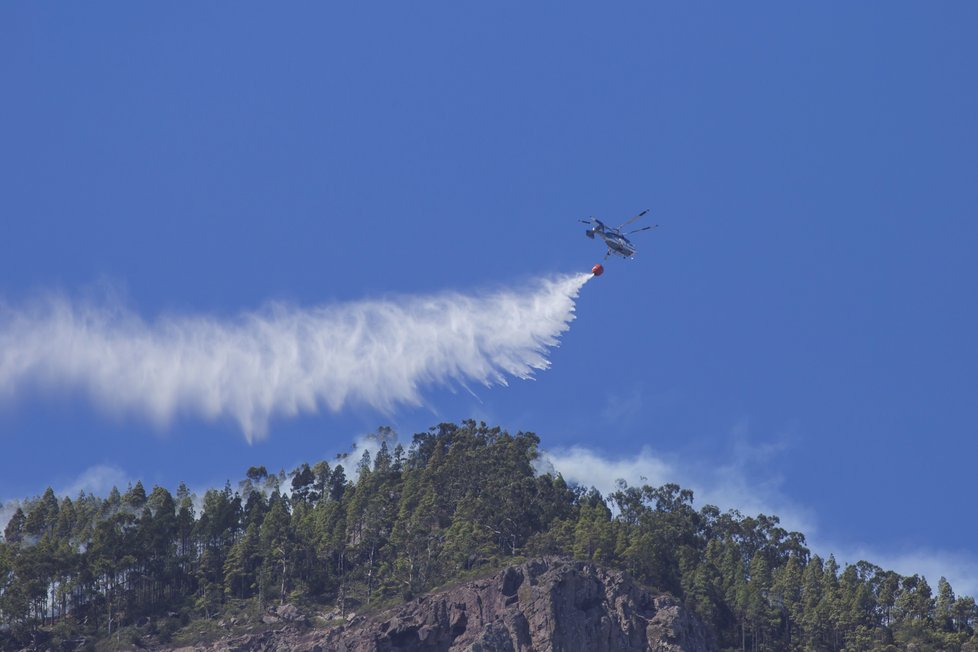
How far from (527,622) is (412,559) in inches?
691

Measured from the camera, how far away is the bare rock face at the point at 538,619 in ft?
425

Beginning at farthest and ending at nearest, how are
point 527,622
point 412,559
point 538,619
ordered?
point 412,559
point 527,622
point 538,619

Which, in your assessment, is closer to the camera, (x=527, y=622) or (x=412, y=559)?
(x=527, y=622)

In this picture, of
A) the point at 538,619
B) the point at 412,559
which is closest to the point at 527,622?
the point at 538,619

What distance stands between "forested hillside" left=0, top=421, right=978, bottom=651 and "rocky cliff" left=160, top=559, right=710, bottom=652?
250 inches

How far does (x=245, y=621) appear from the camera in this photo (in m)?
140

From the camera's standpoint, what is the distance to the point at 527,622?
130 meters

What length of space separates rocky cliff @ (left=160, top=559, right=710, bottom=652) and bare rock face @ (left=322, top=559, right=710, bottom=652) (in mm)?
70

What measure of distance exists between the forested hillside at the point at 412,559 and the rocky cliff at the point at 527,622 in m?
6.35

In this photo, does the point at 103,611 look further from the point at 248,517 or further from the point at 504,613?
the point at 504,613

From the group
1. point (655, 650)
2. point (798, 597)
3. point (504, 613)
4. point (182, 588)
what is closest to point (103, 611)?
point (182, 588)

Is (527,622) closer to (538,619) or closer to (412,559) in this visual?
(538,619)

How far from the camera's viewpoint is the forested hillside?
14238 cm

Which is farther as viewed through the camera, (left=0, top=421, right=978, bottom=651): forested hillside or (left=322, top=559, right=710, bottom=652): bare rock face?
(left=0, top=421, right=978, bottom=651): forested hillside
